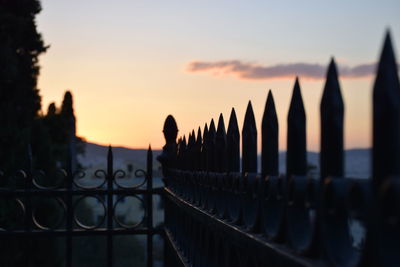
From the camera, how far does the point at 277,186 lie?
77.9 inches

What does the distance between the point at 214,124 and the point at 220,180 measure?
0.47 m

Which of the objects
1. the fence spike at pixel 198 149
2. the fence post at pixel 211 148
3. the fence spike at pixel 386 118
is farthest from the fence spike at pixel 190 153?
the fence spike at pixel 386 118

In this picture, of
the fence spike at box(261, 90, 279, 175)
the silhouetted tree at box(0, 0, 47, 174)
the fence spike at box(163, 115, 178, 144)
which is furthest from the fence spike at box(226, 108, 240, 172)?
the silhouetted tree at box(0, 0, 47, 174)

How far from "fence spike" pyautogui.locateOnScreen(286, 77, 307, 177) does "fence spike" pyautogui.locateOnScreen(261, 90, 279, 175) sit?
0.24 meters

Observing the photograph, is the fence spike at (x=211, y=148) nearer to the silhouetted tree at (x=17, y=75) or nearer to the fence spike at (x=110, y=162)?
→ the fence spike at (x=110, y=162)

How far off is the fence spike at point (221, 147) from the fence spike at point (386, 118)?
1.75 metres

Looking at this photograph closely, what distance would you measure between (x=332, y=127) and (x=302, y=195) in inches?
8.2

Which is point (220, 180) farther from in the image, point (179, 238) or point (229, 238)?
point (179, 238)

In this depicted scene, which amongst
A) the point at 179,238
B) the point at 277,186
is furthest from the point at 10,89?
the point at 277,186

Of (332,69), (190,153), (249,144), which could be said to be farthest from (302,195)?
(190,153)

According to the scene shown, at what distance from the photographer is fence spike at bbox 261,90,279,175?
2.19 metres

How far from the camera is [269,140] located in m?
2.25

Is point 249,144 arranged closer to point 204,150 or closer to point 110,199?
point 204,150

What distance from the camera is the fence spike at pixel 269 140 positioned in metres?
2.19
